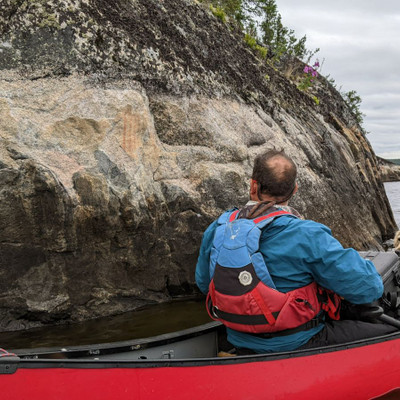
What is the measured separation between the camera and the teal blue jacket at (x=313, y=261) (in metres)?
2.63

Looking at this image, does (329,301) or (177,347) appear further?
(177,347)

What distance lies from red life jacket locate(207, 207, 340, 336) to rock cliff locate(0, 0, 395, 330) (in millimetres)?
2735

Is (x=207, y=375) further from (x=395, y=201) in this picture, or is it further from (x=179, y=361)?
(x=395, y=201)

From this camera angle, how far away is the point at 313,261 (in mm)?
2656

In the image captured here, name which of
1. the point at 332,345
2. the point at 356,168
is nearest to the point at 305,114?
the point at 356,168

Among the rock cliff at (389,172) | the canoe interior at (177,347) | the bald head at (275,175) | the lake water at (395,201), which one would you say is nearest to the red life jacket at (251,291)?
the bald head at (275,175)

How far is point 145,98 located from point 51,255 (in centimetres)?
234

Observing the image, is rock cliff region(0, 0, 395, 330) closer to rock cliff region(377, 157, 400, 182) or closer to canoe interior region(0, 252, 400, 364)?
canoe interior region(0, 252, 400, 364)

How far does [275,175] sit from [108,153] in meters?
3.05

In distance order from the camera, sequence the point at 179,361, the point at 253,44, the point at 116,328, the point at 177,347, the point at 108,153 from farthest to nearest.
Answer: the point at 253,44 → the point at 108,153 → the point at 116,328 → the point at 177,347 → the point at 179,361

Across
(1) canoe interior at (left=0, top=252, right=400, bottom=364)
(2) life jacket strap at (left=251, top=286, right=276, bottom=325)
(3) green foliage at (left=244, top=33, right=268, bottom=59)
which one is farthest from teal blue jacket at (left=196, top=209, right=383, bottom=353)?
(3) green foliage at (left=244, top=33, right=268, bottom=59)

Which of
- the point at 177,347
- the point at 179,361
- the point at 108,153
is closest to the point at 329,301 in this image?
the point at 179,361

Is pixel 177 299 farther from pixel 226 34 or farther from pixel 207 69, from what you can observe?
pixel 226 34

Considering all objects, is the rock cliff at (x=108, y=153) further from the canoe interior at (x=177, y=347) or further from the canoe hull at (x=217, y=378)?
the canoe hull at (x=217, y=378)
